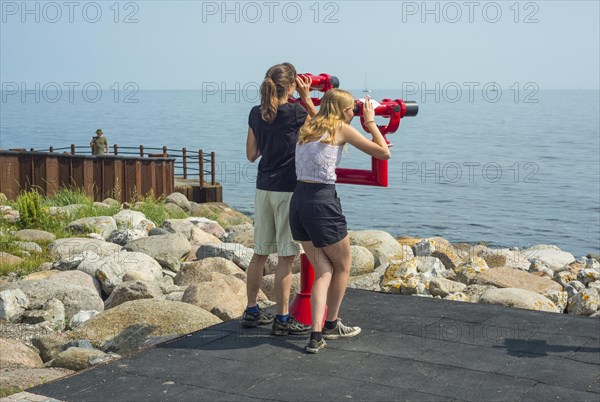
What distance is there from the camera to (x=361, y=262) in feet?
39.6

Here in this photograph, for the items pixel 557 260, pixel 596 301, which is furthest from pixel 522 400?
pixel 557 260

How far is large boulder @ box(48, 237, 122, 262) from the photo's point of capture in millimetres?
13266

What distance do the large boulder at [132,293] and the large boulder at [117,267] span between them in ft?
2.98

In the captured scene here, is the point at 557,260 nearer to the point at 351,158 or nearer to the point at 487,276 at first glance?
the point at 487,276

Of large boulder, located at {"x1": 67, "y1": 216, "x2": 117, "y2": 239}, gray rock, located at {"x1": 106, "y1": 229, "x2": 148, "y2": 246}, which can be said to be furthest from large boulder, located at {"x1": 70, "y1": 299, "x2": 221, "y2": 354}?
large boulder, located at {"x1": 67, "y1": 216, "x2": 117, "y2": 239}

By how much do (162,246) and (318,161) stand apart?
7.01 metres

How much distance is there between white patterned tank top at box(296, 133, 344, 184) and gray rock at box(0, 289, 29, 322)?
467 cm

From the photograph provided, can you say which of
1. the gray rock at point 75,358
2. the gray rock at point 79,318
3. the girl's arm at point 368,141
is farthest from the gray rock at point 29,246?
the girl's arm at point 368,141

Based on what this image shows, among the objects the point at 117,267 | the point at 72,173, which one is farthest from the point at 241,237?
Answer: the point at 72,173

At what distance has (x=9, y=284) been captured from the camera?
10906mm

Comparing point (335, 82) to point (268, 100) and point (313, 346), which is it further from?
point (313, 346)

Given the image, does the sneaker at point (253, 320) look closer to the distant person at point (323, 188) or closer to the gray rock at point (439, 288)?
the distant person at point (323, 188)

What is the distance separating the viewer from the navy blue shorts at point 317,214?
6.62 metres

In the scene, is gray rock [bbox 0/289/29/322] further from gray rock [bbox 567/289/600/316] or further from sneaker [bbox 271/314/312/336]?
gray rock [bbox 567/289/600/316]
